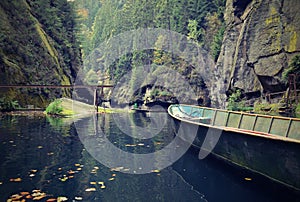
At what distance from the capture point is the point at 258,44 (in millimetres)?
27906

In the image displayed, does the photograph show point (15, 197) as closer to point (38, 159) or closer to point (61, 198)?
point (61, 198)

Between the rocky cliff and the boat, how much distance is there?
29.7 metres

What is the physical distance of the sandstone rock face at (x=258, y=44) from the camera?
24.4 m

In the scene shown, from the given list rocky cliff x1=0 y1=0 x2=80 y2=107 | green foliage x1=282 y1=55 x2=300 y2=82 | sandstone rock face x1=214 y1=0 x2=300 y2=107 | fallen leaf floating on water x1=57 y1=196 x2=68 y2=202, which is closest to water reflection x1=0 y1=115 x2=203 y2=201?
fallen leaf floating on water x1=57 y1=196 x2=68 y2=202

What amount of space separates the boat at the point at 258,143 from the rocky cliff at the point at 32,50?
29.7 metres

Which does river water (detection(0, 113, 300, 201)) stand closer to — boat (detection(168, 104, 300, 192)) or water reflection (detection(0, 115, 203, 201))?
water reflection (detection(0, 115, 203, 201))

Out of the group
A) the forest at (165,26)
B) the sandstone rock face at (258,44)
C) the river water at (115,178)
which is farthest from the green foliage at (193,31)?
the river water at (115,178)

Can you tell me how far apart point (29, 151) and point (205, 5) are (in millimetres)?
48741

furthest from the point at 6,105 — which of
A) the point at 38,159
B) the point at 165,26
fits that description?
the point at 165,26

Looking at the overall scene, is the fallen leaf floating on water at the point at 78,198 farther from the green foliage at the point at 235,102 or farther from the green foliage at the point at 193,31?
the green foliage at the point at 193,31

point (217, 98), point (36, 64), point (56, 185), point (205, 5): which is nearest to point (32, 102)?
point (36, 64)

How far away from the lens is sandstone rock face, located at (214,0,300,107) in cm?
2439

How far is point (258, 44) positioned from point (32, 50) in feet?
100

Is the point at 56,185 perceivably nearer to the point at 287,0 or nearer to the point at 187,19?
the point at 287,0
